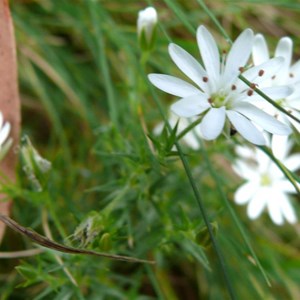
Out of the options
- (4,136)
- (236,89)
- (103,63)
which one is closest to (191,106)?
(236,89)

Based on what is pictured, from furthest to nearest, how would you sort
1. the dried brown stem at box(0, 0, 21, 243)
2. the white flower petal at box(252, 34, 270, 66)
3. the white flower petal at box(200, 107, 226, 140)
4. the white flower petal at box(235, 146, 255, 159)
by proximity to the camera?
the white flower petal at box(235, 146, 255, 159) → the dried brown stem at box(0, 0, 21, 243) → the white flower petal at box(252, 34, 270, 66) → the white flower petal at box(200, 107, 226, 140)

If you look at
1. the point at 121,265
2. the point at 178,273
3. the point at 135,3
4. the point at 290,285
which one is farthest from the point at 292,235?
the point at 135,3

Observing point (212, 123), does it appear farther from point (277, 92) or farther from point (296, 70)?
point (296, 70)

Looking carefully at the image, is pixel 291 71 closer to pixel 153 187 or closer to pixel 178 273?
pixel 153 187

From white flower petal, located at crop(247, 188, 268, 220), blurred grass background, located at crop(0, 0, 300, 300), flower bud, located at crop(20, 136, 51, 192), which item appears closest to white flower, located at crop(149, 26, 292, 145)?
blurred grass background, located at crop(0, 0, 300, 300)

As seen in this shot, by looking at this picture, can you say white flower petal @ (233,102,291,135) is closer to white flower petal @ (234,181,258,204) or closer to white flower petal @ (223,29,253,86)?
white flower petal @ (223,29,253,86)

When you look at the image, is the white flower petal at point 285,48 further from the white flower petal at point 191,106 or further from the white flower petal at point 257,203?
the white flower petal at point 257,203
